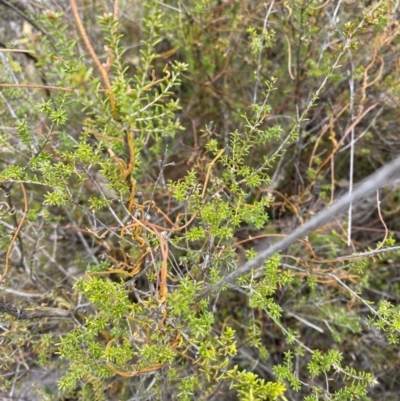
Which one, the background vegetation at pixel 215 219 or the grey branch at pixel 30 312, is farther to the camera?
the grey branch at pixel 30 312

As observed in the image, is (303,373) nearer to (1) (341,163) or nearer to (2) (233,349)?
(1) (341,163)

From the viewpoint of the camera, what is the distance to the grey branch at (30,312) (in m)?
1.25

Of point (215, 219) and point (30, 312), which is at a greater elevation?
point (215, 219)

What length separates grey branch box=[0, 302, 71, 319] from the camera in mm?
1248

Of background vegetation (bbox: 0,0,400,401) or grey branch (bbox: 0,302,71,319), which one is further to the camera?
grey branch (bbox: 0,302,71,319)

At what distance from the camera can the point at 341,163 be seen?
237cm

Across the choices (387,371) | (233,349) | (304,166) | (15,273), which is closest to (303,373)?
(387,371)

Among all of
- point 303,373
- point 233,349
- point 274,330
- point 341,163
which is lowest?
point 303,373

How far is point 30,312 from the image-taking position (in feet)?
4.50

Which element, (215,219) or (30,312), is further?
(30,312)

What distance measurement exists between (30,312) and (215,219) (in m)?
0.75

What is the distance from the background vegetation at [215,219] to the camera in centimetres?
112

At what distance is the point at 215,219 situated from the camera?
1117mm

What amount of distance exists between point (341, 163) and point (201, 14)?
1147 mm
